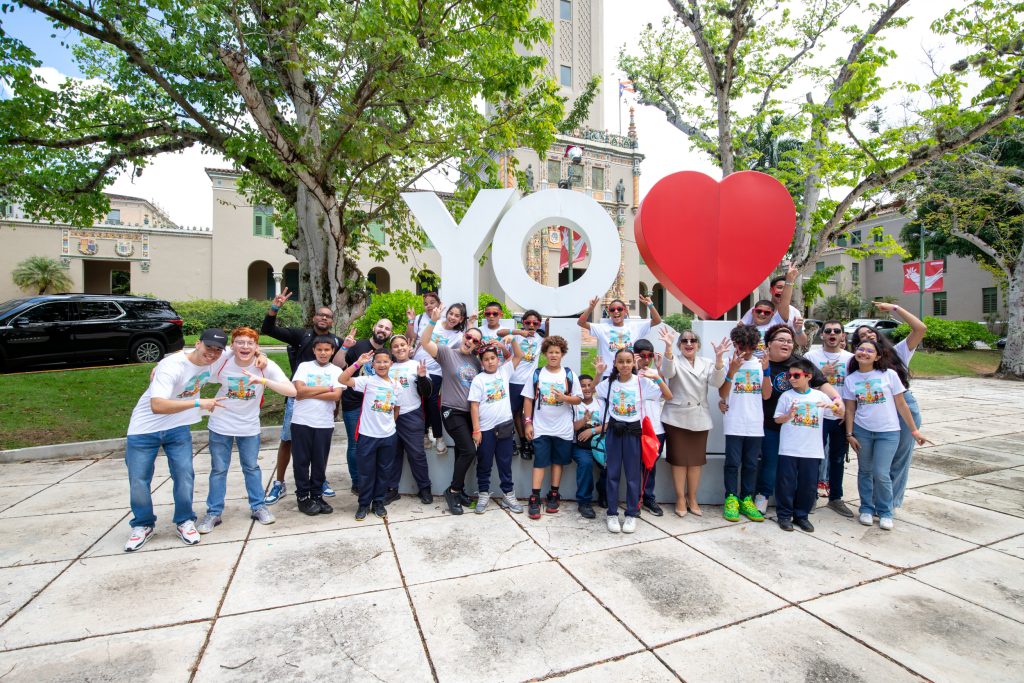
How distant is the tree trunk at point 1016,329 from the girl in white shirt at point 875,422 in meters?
15.6

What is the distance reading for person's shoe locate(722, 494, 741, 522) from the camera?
4.34 m

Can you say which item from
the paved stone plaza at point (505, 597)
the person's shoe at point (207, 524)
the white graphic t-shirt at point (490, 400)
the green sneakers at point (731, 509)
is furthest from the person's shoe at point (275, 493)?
the green sneakers at point (731, 509)

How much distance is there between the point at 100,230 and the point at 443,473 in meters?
26.9

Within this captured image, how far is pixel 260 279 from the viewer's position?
88.2 ft

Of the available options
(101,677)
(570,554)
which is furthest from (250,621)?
(570,554)

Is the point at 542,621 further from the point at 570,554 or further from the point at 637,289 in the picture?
the point at 637,289

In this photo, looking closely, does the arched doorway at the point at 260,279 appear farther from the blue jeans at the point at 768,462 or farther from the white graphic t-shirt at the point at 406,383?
the blue jeans at the point at 768,462

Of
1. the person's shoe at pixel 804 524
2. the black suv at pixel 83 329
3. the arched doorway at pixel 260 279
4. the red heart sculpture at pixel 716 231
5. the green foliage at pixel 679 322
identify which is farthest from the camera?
the arched doorway at pixel 260 279

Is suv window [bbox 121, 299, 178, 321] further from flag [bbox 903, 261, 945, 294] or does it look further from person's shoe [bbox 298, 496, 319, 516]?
flag [bbox 903, 261, 945, 294]

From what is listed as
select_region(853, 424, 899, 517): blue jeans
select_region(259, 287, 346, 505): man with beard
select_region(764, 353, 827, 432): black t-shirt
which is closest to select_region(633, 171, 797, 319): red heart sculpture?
select_region(764, 353, 827, 432): black t-shirt

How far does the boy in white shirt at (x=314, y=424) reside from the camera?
4.36m

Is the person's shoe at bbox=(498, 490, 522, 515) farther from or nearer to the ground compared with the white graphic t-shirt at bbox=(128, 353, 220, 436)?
nearer to the ground

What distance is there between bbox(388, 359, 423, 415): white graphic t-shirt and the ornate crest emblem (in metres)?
27.0

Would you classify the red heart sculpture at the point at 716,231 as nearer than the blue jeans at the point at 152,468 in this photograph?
No
